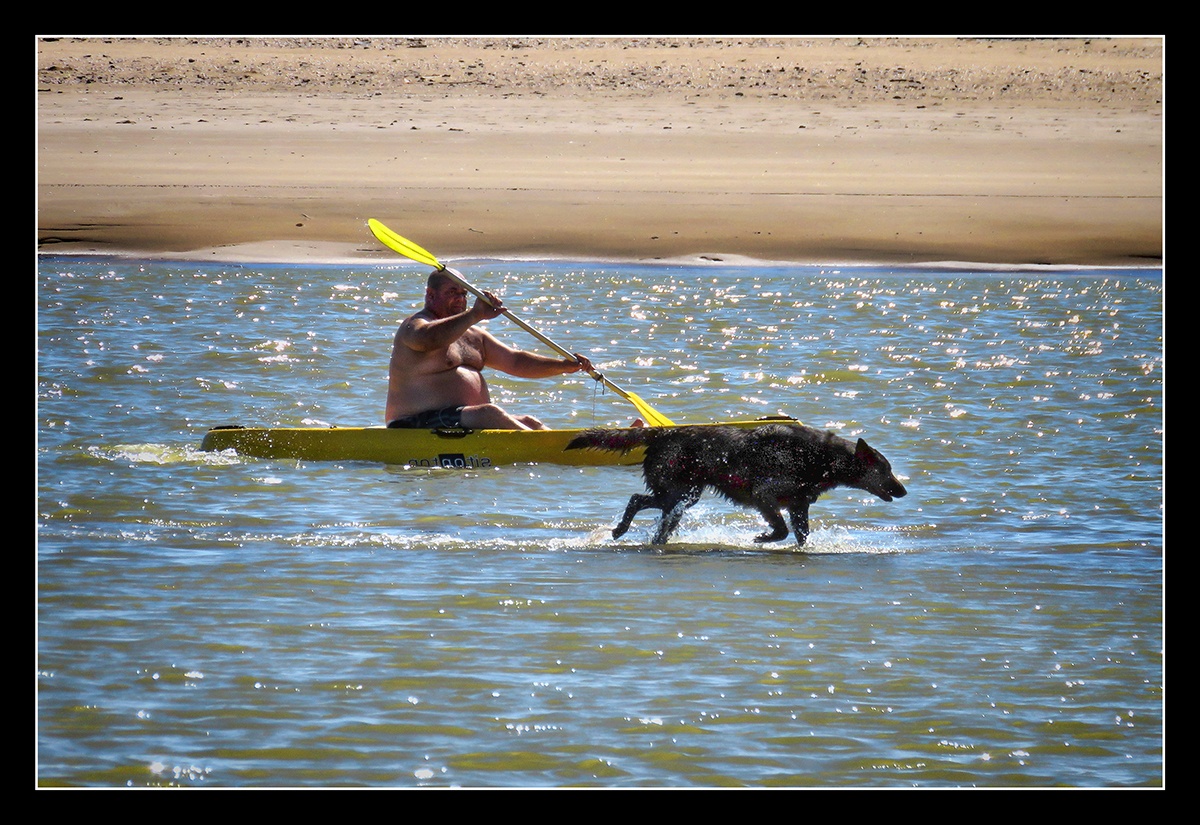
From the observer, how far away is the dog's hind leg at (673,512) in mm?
7508

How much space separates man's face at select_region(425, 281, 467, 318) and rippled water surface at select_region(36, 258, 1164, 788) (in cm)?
97

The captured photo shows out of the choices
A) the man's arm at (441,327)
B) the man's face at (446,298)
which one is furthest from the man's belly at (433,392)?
the man's face at (446,298)

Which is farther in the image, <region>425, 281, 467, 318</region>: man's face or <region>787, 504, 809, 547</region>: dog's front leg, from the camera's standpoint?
<region>425, 281, 467, 318</region>: man's face

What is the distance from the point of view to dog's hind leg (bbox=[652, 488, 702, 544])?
7.51 meters

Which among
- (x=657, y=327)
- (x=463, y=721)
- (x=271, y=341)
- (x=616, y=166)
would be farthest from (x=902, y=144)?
(x=463, y=721)

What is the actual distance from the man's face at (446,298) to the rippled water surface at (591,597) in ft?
3.18

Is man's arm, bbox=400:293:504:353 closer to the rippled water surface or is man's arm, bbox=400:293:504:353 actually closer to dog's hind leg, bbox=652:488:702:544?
the rippled water surface

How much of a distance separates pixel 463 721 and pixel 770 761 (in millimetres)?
1024

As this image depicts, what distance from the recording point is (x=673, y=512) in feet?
24.9

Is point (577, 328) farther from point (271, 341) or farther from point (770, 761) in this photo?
point (770, 761)

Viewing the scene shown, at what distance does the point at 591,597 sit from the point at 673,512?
1099 millimetres

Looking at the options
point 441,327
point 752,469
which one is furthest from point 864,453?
point 441,327

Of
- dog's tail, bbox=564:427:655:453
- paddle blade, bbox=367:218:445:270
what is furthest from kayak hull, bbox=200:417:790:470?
paddle blade, bbox=367:218:445:270

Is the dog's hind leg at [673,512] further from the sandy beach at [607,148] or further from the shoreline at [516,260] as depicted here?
the sandy beach at [607,148]
